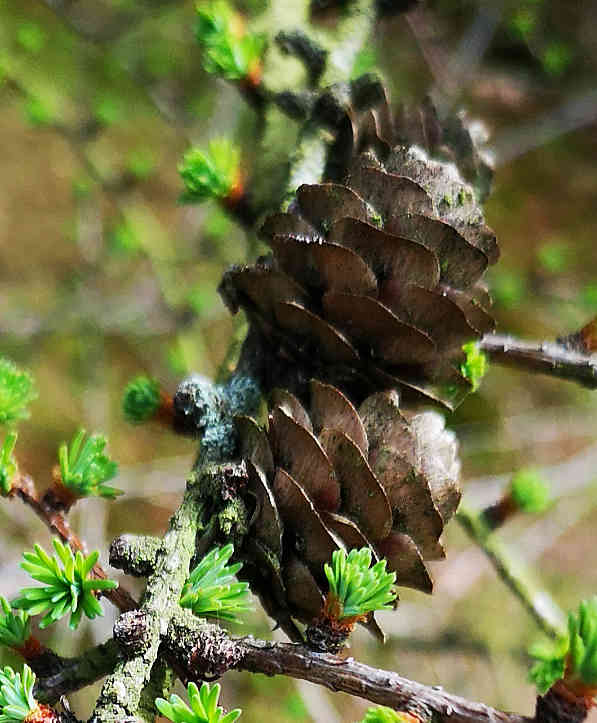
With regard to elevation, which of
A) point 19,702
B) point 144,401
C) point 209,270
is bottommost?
point 19,702

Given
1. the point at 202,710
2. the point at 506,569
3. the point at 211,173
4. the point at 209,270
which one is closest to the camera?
the point at 202,710

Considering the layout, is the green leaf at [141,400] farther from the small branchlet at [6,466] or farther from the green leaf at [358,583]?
the green leaf at [358,583]

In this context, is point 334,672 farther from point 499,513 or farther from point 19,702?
point 499,513

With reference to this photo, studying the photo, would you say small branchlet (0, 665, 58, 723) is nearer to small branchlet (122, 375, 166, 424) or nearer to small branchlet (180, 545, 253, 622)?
small branchlet (180, 545, 253, 622)

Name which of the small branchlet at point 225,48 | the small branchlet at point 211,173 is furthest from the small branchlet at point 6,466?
the small branchlet at point 225,48

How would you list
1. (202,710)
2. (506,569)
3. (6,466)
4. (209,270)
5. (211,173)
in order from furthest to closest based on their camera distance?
(209,270) < (506,569) < (211,173) < (6,466) < (202,710)

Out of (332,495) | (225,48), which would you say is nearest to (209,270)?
(225,48)

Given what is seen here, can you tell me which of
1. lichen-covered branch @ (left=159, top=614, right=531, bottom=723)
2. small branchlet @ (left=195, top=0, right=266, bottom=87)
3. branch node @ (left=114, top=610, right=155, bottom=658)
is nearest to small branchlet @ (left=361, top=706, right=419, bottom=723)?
lichen-covered branch @ (left=159, top=614, right=531, bottom=723)
